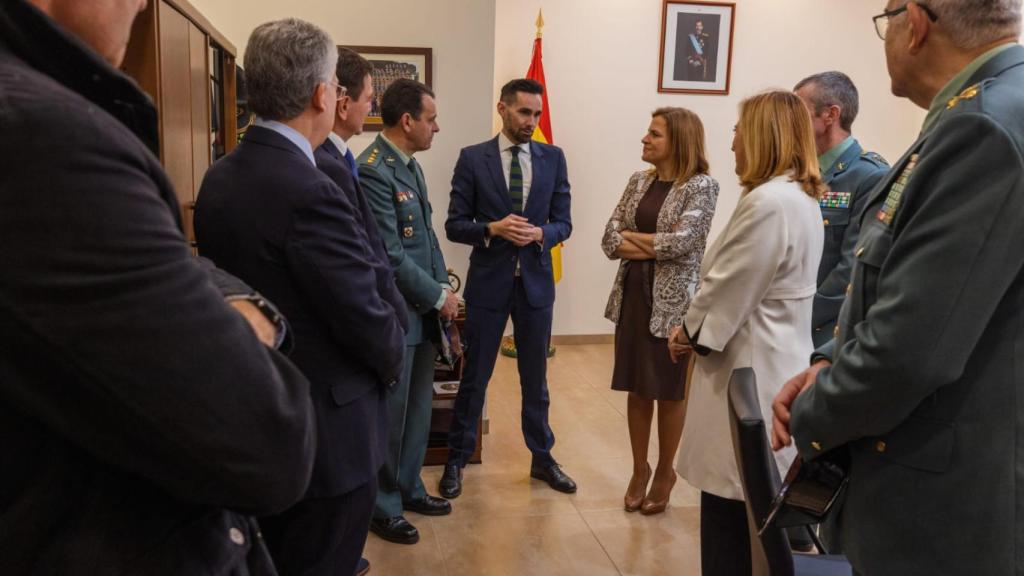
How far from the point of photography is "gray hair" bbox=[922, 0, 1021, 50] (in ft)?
3.89

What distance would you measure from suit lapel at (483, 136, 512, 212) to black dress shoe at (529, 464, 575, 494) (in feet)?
3.91

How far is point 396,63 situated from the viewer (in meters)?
4.07

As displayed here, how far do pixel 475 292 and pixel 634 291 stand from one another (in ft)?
2.30

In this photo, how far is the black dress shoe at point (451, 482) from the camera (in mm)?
3195

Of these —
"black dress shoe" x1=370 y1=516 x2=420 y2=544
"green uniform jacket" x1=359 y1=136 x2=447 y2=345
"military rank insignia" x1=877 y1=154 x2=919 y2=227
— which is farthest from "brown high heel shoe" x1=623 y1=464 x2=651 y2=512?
"military rank insignia" x1=877 y1=154 x2=919 y2=227

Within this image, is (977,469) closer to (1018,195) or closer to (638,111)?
(1018,195)

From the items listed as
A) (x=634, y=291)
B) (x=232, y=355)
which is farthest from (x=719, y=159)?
(x=232, y=355)

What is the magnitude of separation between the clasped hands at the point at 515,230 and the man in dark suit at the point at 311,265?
1522mm

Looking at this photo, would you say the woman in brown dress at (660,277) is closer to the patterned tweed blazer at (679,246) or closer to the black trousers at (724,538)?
the patterned tweed blazer at (679,246)

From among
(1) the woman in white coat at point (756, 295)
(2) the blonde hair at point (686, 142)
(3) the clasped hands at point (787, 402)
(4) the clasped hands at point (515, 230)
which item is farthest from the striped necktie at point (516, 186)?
(3) the clasped hands at point (787, 402)

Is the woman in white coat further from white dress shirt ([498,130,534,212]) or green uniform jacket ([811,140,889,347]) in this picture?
white dress shirt ([498,130,534,212])

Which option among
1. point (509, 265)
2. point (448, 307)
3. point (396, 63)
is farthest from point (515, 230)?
point (396, 63)

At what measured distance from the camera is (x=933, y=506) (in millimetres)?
1145

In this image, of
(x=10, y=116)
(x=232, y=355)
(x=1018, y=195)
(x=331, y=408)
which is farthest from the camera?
(x=331, y=408)
